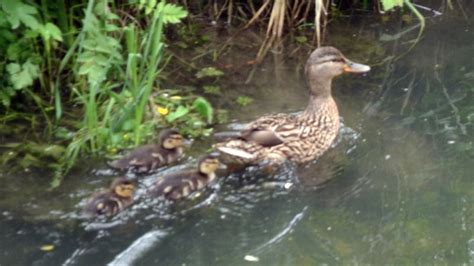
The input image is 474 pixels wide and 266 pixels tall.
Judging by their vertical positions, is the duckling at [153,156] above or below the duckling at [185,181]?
above

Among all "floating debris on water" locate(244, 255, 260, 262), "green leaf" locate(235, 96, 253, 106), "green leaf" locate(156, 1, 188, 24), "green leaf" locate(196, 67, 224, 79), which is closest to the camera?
"floating debris on water" locate(244, 255, 260, 262)

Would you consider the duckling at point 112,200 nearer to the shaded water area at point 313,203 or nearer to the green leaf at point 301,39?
the shaded water area at point 313,203

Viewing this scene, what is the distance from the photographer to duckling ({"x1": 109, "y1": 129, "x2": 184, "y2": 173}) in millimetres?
5191

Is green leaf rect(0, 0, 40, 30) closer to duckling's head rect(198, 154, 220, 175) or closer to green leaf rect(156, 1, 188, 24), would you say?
green leaf rect(156, 1, 188, 24)

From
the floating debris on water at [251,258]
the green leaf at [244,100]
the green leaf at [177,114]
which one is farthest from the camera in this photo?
the green leaf at [244,100]

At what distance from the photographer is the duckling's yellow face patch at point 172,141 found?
17.2ft

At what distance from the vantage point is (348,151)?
5590 millimetres

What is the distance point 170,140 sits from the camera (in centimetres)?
524

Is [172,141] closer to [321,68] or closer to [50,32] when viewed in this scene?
[50,32]

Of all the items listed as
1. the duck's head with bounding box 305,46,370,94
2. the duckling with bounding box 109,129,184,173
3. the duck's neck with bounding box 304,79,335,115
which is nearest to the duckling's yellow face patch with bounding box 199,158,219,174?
the duckling with bounding box 109,129,184,173

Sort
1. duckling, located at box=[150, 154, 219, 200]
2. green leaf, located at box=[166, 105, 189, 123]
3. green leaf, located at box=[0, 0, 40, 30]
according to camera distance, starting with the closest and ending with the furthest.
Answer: duckling, located at box=[150, 154, 219, 200], green leaf, located at box=[0, 0, 40, 30], green leaf, located at box=[166, 105, 189, 123]

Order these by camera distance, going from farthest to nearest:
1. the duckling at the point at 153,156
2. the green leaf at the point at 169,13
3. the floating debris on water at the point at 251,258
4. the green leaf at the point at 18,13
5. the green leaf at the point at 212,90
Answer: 1. the green leaf at the point at 212,90
2. the green leaf at the point at 169,13
3. the green leaf at the point at 18,13
4. the duckling at the point at 153,156
5. the floating debris on water at the point at 251,258

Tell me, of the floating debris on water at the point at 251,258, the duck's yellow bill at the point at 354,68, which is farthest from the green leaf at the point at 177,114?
the floating debris on water at the point at 251,258

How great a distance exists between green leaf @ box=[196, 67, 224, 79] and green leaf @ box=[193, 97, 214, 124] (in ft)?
2.04
